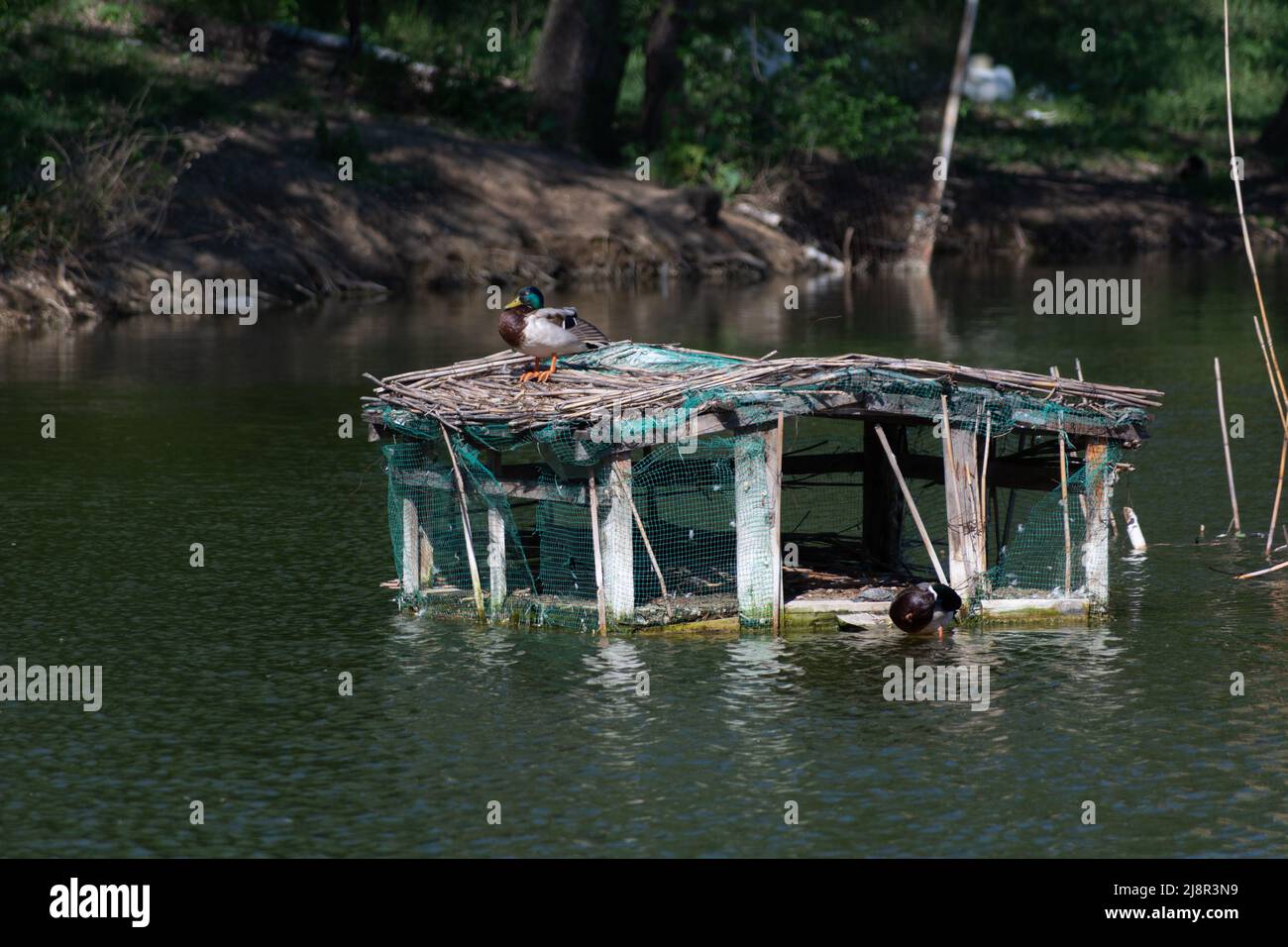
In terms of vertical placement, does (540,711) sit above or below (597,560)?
below

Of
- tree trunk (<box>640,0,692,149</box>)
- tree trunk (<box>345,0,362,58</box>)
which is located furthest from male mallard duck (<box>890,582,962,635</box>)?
tree trunk (<box>345,0,362,58</box>)

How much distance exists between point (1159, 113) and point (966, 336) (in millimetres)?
33790

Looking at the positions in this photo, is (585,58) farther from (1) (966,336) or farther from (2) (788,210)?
(1) (966,336)

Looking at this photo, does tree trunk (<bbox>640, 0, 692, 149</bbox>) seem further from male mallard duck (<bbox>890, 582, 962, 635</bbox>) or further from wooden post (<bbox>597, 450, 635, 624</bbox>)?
male mallard duck (<bbox>890, 582, 962, 635</bbox>)

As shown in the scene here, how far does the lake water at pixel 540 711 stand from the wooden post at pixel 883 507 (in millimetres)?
1962

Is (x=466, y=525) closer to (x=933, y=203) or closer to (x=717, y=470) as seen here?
(x=717, y=470)

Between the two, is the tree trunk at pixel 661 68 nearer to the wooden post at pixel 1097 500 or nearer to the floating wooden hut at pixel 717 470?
the floating wooden hut at pixel 717 470

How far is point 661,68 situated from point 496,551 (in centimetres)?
3707

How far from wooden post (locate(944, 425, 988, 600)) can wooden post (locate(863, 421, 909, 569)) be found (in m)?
1.76

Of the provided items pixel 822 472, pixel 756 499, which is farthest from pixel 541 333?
pixel 822 472

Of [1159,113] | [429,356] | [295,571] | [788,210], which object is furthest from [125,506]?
[1159,113]

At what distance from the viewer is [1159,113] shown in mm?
64438

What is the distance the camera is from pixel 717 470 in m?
17.9

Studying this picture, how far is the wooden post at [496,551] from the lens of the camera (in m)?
15.3
